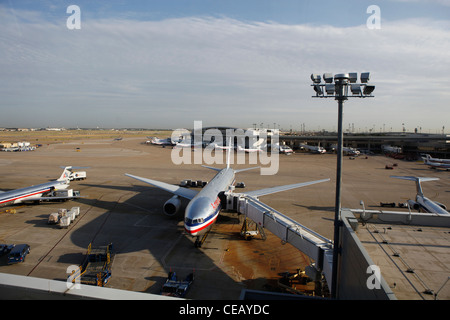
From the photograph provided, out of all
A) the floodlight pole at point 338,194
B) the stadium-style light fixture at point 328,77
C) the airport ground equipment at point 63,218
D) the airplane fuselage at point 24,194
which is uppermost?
the stadium-style light fixture at point 328,77

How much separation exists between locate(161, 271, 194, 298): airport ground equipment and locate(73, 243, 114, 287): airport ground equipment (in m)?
4.56

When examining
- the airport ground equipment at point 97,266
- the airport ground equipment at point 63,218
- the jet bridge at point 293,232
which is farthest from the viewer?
the airport ground equipment at point 63,218

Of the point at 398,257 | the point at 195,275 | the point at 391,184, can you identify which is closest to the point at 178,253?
the point at 195,275

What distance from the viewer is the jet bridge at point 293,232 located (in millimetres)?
16125

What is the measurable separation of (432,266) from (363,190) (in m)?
42.5

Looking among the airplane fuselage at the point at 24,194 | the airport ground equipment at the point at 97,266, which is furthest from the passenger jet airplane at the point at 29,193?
the airport ground equipment at the point at 97,266

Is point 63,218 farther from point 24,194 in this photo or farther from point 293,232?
point 293,232

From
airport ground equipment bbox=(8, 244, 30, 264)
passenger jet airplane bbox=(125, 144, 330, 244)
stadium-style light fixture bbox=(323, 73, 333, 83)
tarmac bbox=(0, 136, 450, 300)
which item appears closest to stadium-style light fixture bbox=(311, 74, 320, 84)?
stadium-style light fixture bbox=(323, 73, 333, 83)

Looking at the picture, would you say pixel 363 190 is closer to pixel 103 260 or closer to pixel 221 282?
pixel 221 282

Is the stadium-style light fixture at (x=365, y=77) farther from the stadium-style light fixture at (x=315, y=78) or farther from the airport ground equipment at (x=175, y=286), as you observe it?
the airport ground equipment at (x=175, y=286)

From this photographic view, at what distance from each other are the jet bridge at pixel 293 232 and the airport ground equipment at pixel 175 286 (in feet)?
24.9

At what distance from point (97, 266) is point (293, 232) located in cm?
1524

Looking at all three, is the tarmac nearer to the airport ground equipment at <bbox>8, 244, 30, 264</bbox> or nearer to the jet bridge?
the airport ground equipment at <bbox>8, 244, 30, 264</bbox>
